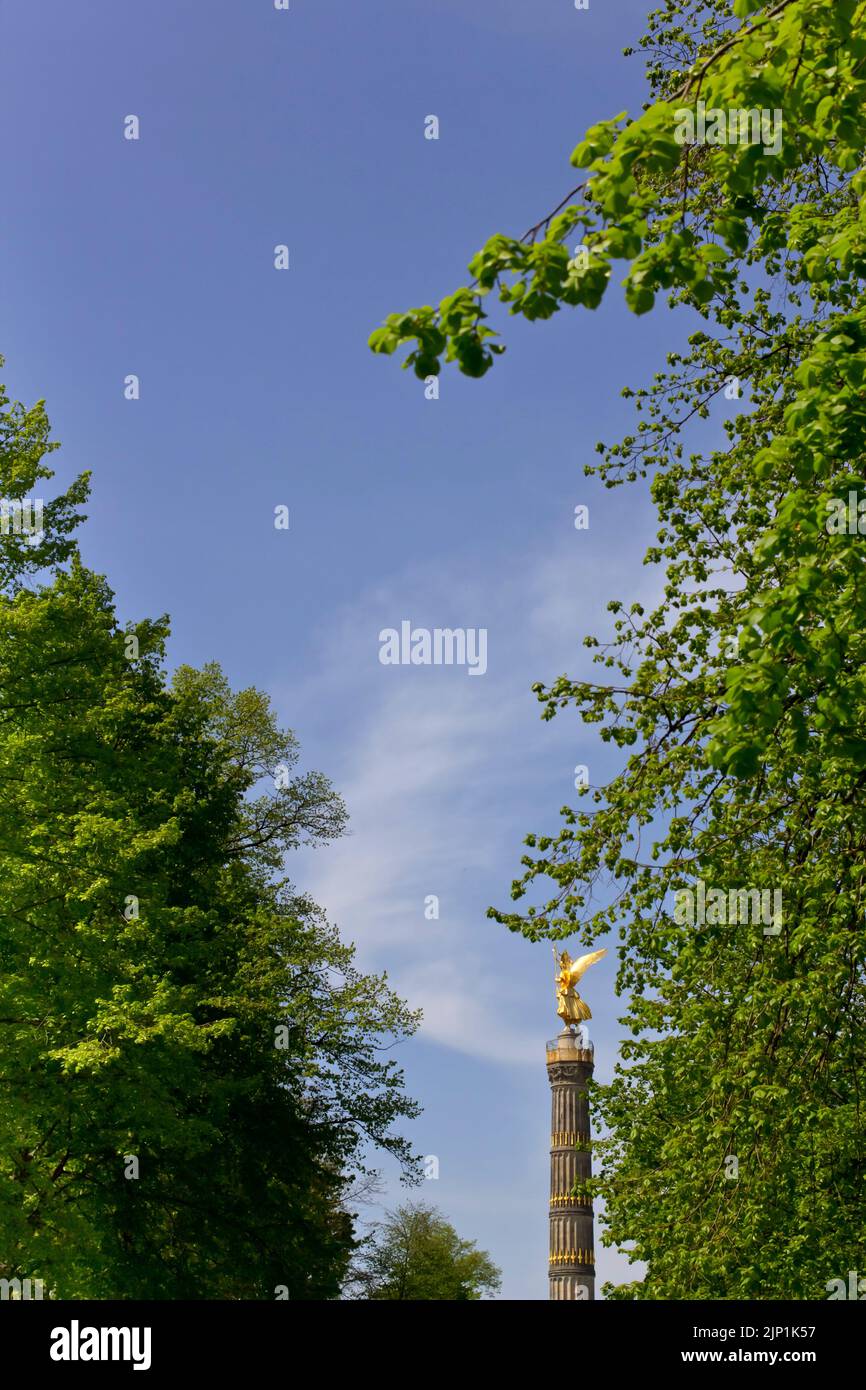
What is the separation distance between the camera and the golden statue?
4431 centimetres

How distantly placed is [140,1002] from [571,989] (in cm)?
2877

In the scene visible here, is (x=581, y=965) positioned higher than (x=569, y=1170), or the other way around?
(x=581, y=965)

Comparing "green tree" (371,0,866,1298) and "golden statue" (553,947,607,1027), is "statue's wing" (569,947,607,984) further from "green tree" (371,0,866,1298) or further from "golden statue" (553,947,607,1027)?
"green tree" (371,0,866,1298)

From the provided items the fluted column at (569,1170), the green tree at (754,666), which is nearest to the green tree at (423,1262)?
the fluted column at (569,1170)

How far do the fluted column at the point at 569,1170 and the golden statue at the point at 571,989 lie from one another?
4.78ft

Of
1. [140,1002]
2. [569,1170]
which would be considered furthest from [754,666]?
[569,1170]

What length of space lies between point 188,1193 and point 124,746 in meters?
7.57

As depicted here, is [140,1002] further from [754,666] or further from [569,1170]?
[569,1170]

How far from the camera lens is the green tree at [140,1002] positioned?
18.2 meters

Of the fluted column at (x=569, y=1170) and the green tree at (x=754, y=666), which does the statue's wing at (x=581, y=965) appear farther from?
the green tree at (x=754, y=666)

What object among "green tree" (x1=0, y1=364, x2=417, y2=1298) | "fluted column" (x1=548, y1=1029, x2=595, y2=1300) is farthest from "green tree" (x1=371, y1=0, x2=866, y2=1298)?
"fluted column" (x1=548, y1=1029, x2=595, y2=1300)

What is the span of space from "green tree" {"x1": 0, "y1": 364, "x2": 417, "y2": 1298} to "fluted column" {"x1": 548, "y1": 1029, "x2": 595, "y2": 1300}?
1167 cm

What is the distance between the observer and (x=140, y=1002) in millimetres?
18188
